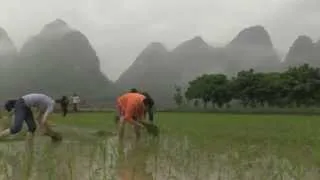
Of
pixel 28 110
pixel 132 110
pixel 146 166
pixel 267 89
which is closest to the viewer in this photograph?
pixel 146 166

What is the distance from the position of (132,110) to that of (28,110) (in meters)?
2.78

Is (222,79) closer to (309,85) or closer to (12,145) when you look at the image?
(309,85)

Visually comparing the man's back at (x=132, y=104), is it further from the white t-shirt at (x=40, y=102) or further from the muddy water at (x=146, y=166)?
the muddy water at (x=146, y=166)

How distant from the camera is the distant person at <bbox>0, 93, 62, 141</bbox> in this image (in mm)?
11633

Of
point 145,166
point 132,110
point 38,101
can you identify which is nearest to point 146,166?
point 145,166

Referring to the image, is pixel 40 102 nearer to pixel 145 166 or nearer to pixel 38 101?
pixel 38 101

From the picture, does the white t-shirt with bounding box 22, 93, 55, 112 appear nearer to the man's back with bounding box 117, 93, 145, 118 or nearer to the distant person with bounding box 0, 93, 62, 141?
the distant person with bounding box 0, 93, 62, 141

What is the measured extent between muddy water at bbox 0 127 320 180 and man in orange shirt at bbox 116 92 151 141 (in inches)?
106

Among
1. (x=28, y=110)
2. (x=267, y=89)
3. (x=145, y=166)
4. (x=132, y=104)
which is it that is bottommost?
(x=145, y=166)

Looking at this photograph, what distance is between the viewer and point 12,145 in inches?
483

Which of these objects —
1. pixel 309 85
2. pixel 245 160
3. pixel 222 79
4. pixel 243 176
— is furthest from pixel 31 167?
pixel 222 79

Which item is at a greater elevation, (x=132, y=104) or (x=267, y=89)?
(x=267, y=89)

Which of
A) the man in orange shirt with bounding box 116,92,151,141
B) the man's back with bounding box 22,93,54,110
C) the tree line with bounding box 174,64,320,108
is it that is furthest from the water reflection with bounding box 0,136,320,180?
the tree line with bounding box 174,64,320,108

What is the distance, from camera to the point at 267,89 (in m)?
84.0
